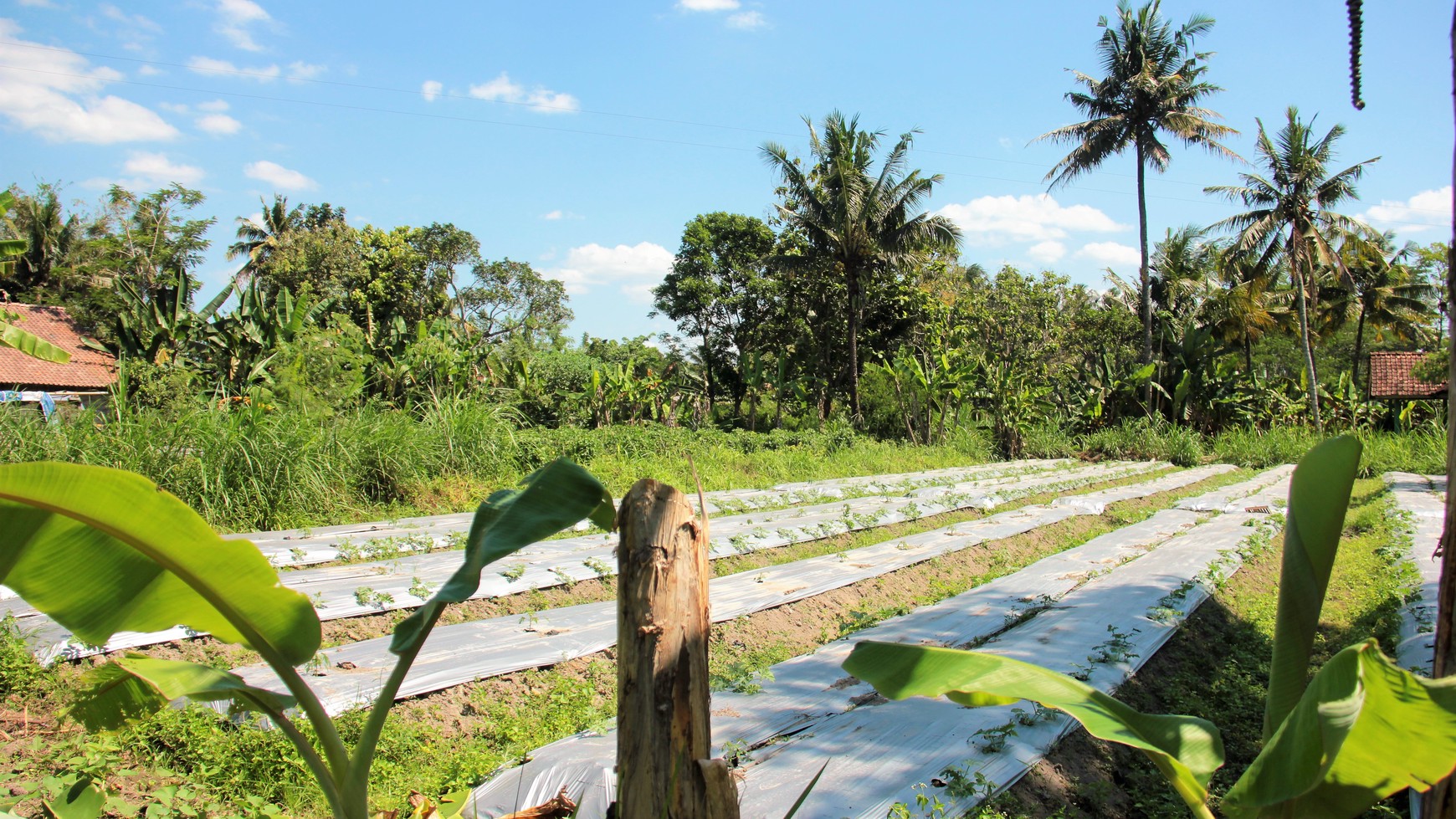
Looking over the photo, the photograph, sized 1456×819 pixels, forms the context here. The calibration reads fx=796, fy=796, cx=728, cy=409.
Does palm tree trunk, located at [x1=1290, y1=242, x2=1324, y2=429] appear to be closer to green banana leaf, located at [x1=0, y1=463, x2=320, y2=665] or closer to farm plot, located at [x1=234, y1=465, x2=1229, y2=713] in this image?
farm plot, located at [x1=234, y1=465, x2=1229, y2=713]

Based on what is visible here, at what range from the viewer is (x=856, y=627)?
4754 mm

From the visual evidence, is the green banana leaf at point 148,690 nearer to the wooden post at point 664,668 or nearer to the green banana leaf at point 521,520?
the green banana leaf at point 521,520

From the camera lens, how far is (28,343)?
4.57 metres

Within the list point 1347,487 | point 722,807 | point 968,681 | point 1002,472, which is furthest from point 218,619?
point 1002,472

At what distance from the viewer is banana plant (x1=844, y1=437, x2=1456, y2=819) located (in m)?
1.22

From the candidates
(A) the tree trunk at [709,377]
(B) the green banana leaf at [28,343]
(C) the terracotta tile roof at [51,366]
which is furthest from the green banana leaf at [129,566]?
(C) the terracotta tile roof at [51,366]

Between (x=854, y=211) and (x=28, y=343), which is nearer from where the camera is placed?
(x=28, y=343)

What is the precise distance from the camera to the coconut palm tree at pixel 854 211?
730 inches

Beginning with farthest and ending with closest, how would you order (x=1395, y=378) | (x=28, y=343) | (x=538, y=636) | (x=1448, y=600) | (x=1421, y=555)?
(x=1395, y=378) < (x=1421, y=555) < (x=28, y=343) < (x=538, y=636) < (x=1448, y=600)

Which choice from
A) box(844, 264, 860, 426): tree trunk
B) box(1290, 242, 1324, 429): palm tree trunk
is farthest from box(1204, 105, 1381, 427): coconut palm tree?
box(844, 264, 860, 426): tree trunk

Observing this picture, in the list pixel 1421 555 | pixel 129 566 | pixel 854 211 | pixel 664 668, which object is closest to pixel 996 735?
pixel 664 668

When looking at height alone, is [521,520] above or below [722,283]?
below

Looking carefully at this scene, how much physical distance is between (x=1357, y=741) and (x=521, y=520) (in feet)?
4.76

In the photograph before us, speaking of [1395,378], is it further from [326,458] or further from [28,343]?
[28,343]
